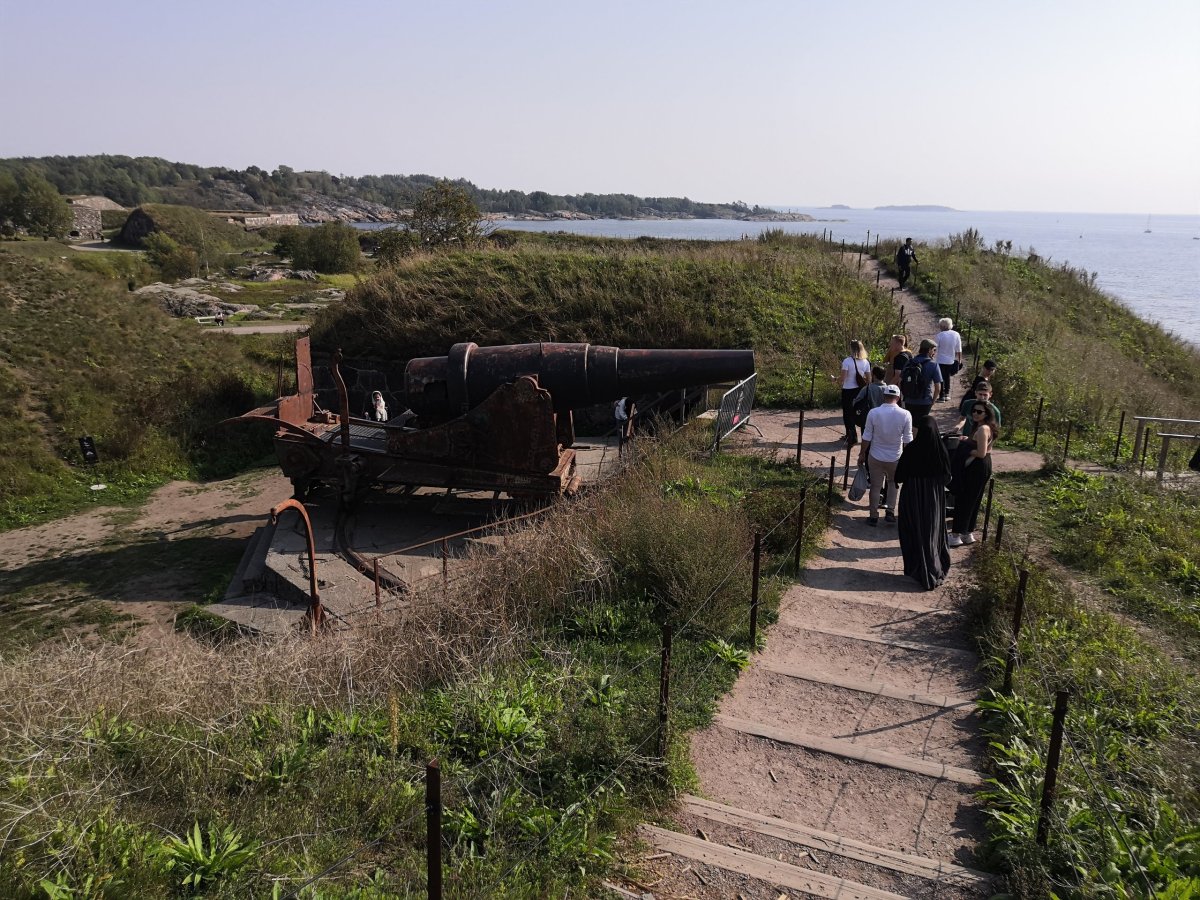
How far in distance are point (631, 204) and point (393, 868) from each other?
633 feet

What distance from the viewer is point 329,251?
45.6m

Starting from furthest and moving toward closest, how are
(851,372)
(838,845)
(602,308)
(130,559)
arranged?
1. (602,308)
2. (130,559)
3. (851,372)
4. (838,845)

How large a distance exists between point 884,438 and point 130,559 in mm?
9236

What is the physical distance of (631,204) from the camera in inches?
7347

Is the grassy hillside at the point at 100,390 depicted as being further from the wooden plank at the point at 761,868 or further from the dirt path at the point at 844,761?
the wooden plank at the point at 761,868

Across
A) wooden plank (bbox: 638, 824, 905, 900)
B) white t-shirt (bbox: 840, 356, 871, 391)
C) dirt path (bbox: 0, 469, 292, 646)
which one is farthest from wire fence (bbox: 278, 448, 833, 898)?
dirt path (bbox: 0, 469, 292, 646)

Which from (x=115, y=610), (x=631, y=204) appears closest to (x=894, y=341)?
(x=115, y=610)

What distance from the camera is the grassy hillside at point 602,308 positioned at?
1587 centimetres

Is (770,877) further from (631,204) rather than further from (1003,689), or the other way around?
(631,204)

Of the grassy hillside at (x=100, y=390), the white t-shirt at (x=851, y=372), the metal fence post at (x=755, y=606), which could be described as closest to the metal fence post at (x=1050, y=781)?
the metal fence post at (x=755, y=606)

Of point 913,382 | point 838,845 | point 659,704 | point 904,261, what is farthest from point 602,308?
point 838,845

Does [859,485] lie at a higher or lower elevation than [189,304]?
higher

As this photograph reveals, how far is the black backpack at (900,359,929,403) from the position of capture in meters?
8.21

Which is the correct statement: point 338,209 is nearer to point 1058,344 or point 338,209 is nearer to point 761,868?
point 1058,344
